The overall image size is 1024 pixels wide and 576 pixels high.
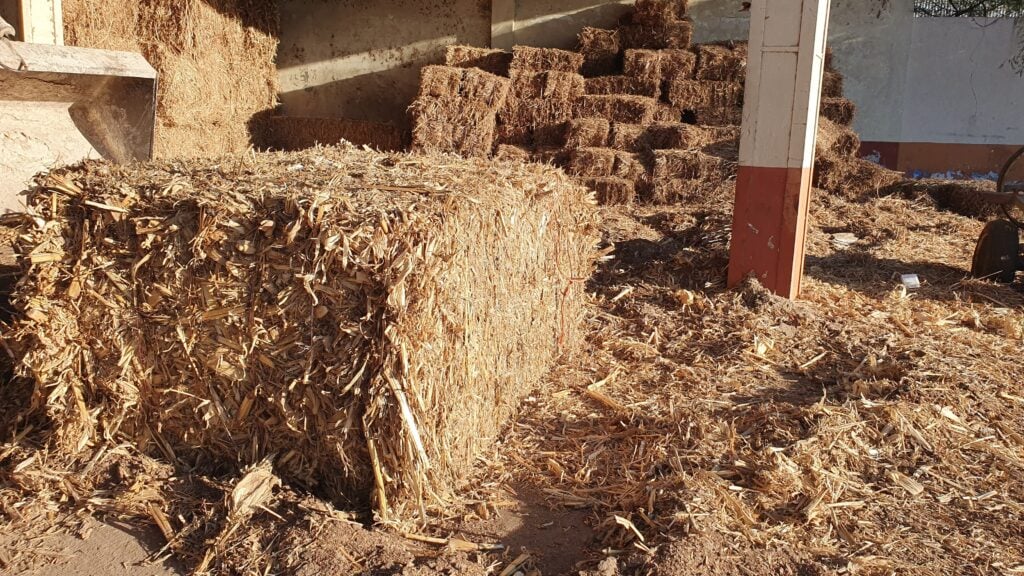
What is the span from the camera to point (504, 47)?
40.7 feet

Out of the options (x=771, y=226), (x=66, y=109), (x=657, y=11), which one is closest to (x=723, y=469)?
(x=771, y=226)

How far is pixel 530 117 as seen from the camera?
10.4 m

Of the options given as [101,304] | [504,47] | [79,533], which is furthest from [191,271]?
[504,47]

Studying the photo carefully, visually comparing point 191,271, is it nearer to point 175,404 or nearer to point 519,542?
point 175,404

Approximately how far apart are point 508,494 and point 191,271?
1.87m

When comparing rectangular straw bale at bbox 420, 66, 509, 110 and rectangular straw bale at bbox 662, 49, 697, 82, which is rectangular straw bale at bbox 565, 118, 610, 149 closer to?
rectangular straw bale at bbox 420, 66, 509, 110

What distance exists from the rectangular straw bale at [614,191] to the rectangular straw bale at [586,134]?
2.27 ft

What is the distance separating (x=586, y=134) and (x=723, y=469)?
267 inches

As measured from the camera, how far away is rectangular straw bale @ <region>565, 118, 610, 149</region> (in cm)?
995

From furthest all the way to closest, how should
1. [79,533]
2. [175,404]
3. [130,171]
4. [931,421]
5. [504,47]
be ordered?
[504,47] → [931,421] → [130,171] → [175,404] → [79,533]

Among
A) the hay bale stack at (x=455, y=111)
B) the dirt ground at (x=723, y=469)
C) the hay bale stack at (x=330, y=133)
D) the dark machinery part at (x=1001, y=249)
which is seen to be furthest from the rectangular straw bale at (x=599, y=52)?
the dirt ground at (x=723, y=469)

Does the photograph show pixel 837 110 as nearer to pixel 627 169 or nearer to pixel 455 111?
pixel 627 169

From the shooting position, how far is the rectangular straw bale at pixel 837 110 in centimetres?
1091

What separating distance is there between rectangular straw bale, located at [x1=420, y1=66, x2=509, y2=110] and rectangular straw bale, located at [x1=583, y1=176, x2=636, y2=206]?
75.5 inches
